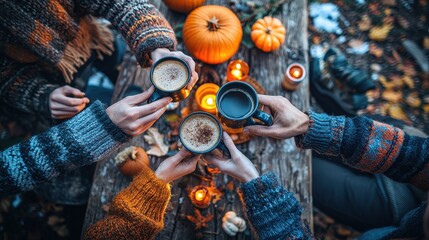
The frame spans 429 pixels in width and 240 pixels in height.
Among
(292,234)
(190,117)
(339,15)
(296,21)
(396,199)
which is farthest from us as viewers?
(339,15)

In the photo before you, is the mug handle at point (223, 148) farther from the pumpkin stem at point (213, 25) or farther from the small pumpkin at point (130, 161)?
the pumpkin stem at point (213, 25)

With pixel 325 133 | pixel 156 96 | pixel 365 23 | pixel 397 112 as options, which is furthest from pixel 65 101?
pixel 365 23

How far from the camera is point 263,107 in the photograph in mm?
1517

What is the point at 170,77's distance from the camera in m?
1.31

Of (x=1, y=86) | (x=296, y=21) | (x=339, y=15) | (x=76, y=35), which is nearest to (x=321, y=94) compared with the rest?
(x=296, y=21)

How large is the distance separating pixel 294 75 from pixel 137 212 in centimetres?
113

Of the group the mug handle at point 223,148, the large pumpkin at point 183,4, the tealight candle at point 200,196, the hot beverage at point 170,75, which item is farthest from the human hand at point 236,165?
the large pumpkin at point 183,4

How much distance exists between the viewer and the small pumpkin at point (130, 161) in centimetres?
150

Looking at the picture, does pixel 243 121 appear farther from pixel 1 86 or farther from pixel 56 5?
pixel 1 86

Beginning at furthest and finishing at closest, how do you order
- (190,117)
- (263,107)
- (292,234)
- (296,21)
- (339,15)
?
1. (339,15)
2. (296,21)
3. (263,107)
4. (190,117)
5. (292,234)

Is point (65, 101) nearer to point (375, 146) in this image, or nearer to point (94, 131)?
point (94, 131)

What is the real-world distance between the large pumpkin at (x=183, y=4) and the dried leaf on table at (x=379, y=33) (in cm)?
209

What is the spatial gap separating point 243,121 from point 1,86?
1305 mm

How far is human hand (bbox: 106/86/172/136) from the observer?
49.9 inches
